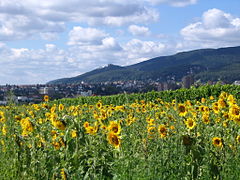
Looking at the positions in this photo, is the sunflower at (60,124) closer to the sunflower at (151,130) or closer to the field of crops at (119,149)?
the field of crops at (119,149)

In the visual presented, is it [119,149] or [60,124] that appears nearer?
[60,124]

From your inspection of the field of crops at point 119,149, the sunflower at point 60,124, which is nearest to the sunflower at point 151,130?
the field of crops at point 119,149

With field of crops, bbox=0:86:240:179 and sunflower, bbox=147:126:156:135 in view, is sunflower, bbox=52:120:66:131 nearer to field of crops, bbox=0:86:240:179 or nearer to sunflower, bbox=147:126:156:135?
field of crops, bbox=0:86:240:179

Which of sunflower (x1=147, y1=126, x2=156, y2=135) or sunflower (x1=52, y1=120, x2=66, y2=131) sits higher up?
sunflower (x1=52, y1=120, x2=66, y2=131)

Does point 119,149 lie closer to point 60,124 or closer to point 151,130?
point 60,124

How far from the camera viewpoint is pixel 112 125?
457 cm

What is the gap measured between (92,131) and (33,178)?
2.94ft

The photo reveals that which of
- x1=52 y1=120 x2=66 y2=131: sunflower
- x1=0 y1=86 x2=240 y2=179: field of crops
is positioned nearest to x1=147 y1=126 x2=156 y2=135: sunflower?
x1=0 y1=86 x2=240 y2=179: field of crops

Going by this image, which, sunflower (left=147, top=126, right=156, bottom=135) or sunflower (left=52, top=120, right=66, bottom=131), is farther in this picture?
sunflower (left=147, top=126, right=156, bottom=135)

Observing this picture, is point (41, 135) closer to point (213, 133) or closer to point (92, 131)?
point (92, 131)

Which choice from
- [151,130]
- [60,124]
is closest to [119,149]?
[60,124]

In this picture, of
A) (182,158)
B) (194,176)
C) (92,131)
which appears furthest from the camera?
(182,158)

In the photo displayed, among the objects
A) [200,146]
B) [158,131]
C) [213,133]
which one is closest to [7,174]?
[158,131]

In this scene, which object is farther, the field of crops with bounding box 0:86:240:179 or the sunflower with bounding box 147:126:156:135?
the sunflower with bounding box 147:126:156:135
